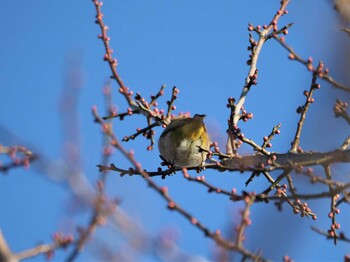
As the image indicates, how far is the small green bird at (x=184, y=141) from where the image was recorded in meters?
5.73

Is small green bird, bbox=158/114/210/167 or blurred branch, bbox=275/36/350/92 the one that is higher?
small green bird, bbox=158/114/210/167

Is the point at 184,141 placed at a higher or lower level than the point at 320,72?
higher

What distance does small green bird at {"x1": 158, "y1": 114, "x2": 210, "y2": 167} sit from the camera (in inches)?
225

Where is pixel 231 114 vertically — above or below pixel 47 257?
above

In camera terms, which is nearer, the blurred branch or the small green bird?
the blurred branch

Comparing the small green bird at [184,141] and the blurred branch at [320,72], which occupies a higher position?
the small green bird at [184,141]

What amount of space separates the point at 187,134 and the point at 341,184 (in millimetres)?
3050

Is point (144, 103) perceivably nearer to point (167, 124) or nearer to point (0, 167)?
point (167, 124)

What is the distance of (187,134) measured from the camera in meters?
5.75

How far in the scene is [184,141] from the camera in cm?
576

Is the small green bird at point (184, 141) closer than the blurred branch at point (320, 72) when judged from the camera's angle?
No

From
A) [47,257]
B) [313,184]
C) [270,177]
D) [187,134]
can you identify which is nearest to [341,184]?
[313,184]

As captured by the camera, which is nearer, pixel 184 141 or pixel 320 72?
pixel 320 72

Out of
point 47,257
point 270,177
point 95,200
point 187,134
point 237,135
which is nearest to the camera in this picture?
point 95,200
